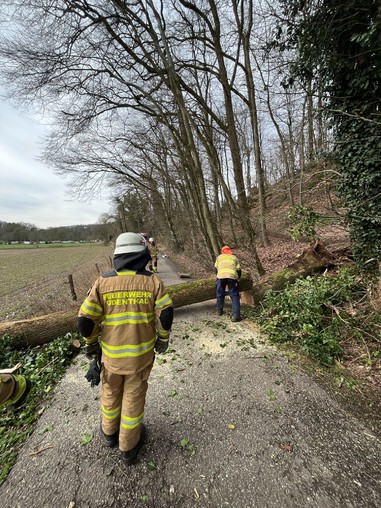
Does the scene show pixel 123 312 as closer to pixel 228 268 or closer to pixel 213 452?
pixel 213 452

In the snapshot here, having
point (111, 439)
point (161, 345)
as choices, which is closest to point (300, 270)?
point (161, 345)

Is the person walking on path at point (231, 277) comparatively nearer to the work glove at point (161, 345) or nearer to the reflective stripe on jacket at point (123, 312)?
the work glove at point (161, 345)

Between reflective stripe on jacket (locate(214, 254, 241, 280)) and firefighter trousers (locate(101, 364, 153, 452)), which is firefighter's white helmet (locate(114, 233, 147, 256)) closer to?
firefighter trousers (locate(101, 364, 153, 452))

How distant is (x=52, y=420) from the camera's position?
9.19 ft

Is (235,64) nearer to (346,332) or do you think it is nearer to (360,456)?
(346,332)

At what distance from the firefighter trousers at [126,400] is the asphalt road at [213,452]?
356 mm

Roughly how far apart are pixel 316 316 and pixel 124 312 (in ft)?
12.7

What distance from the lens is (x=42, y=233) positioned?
2968 inches

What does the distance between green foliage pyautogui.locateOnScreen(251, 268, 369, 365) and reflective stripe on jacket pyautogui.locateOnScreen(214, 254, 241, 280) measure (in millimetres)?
1128

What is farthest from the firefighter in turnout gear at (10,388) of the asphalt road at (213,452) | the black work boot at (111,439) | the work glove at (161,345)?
the work glove at (161,345)

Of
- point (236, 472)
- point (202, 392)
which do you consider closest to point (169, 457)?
point (236, 472)

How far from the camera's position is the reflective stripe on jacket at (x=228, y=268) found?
208 inches

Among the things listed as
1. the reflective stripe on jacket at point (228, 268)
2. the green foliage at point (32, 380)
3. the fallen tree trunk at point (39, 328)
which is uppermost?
the reflective stripe on jacket at point (228, 268)

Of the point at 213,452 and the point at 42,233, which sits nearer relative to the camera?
A: the point at 213,452
